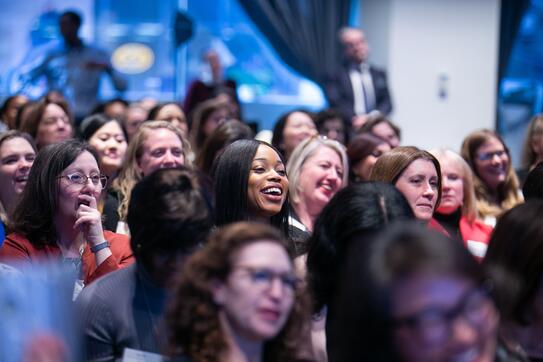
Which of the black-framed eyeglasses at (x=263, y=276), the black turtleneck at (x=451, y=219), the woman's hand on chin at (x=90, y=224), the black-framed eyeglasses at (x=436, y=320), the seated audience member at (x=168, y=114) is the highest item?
the black-framed eyeglasses at (x=263, y=276)

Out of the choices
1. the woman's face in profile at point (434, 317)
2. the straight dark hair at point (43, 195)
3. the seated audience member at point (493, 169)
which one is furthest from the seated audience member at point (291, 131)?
the woman's face in profile at point (434, 317)

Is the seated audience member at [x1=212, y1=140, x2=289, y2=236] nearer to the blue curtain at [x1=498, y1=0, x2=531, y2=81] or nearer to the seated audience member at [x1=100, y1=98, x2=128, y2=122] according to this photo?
the seated audience member at [x1=100, y1=98, x2=128, y2=122]

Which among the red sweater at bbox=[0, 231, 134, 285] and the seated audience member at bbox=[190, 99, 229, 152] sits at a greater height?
the seated audience member at bbox=[190, 99, 229, 152]

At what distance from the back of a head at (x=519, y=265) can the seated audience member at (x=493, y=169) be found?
3379 mm

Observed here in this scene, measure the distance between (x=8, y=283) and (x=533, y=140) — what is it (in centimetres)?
497

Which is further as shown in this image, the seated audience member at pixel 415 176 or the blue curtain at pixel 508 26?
the blue curtain at pixel 508 26

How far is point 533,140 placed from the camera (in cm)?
686

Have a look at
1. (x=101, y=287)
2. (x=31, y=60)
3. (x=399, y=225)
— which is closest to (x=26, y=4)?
(x=31, y=60)

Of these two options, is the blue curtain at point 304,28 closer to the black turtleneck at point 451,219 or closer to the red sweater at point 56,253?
the black turtleneck at point 451,219

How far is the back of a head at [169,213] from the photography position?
276 cm

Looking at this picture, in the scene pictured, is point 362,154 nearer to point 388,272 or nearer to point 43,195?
point 43,195

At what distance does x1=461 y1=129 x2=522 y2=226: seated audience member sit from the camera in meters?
6.20

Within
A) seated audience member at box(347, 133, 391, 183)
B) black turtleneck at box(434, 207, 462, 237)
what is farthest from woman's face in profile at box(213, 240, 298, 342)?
seated audience member at box(347, 133, 391, 183)

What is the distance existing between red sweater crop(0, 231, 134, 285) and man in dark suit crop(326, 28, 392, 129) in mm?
4883
